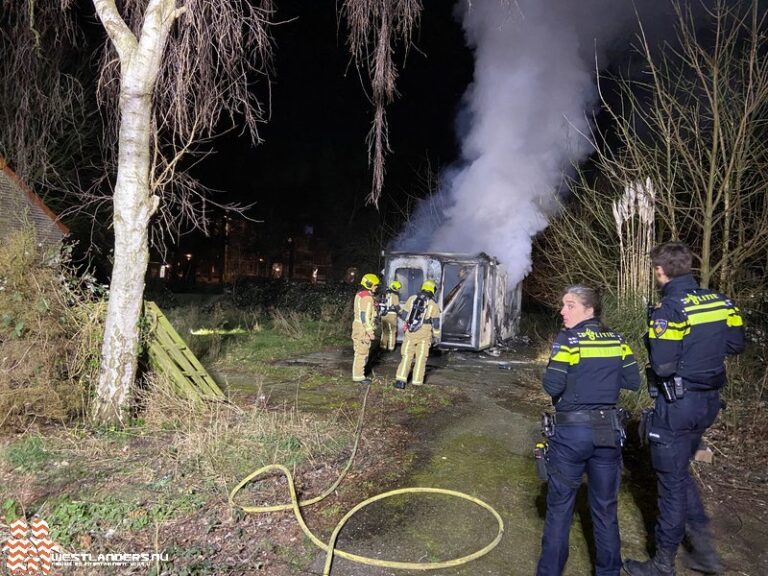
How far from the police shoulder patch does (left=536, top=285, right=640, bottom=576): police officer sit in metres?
0.45

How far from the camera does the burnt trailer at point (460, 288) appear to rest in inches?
476

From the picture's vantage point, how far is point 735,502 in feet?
14.1

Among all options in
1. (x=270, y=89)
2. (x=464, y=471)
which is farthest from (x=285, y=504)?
(x=270, y=89)

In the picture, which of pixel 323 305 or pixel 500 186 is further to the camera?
pixel 323 305

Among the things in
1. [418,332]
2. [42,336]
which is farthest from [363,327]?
[42,336]

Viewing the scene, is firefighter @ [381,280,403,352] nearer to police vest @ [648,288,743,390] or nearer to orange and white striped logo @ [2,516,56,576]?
police vest @ [648,288,743,390]

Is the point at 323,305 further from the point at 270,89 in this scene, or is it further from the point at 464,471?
the point at 464,471

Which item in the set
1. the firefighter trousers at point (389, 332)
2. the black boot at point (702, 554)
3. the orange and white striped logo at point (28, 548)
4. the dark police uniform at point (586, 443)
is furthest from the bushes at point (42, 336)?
the firefighter trousers at point (389, 332)

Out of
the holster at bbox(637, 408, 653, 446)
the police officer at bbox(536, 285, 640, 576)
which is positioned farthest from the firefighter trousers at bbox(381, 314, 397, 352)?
the police officer at bbox(536, 285, 640, 576)

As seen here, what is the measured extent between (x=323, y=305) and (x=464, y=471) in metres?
14.6

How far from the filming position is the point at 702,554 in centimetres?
332

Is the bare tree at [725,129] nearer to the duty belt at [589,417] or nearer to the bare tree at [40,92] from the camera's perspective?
the duty belt at [589,417]

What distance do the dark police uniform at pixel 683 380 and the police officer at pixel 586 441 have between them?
0.46 metres

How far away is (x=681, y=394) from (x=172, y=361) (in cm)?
515
